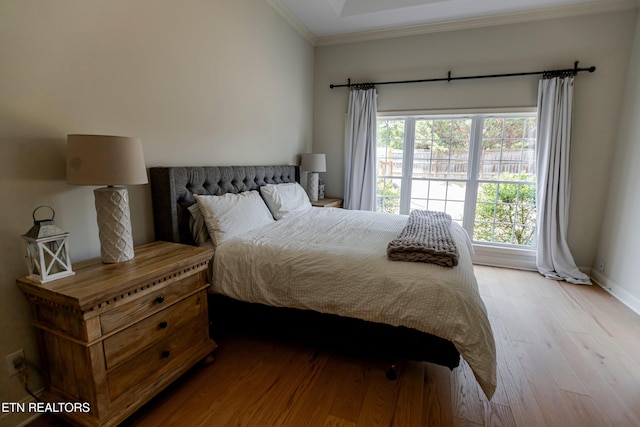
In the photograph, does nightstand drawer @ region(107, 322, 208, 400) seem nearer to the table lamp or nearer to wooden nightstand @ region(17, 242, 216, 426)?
wooden nightstand @ region(17, 242, 216, 426)

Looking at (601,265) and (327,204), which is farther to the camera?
(327,204)

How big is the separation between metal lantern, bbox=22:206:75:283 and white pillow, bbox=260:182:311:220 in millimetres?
1679

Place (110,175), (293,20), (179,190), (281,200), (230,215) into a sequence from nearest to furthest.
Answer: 1. (110,175)
2. (179,190)
3. (230,215)
4. (281,200)
5. (293,20)

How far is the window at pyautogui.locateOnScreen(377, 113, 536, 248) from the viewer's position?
3.64 m

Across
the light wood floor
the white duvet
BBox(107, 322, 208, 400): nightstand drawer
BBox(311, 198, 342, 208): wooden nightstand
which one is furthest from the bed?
BBox(311, 198, 342, 208): wooden nightstand

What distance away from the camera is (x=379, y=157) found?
167 inches

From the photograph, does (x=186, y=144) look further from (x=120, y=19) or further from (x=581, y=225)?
(x=581, y=225)

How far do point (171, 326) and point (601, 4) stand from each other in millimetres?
4847

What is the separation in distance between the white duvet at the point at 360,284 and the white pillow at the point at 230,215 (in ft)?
0.26

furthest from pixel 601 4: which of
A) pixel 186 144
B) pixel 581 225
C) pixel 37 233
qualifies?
pixel 37 233

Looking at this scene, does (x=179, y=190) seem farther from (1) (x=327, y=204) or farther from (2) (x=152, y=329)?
(1) (x=327, y=204)

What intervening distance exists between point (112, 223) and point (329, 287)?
1211mm

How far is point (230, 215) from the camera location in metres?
2.19

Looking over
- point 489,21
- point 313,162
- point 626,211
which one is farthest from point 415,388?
point 489,21
